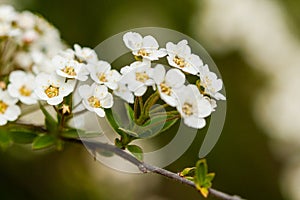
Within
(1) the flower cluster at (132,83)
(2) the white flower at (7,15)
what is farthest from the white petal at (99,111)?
(2) the white flower at (7,15)

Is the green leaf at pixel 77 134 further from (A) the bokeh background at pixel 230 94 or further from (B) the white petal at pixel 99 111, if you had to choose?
(A) the bokeh background at pixel 230 94

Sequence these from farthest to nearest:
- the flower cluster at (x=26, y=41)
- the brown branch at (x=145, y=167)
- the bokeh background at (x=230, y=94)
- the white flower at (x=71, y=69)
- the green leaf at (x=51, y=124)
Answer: the bokeh background at (x=230, y=94), the flower cluster at (x=26, y=41), the green leaf at (x=51, y=124), the white flower at (x=71, y=69), the brown branch at (x=145, y=167)

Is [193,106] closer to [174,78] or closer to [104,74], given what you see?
[174,78]

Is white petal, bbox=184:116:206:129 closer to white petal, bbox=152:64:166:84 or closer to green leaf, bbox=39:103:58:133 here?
white petal, bbox=152:64:166:84

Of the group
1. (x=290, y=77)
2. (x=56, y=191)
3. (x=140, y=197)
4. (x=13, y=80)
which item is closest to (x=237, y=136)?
(x=290, y=77)

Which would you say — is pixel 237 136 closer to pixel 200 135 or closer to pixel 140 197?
pixel 200 135

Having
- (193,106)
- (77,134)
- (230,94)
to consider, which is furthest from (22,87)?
(230,94)
